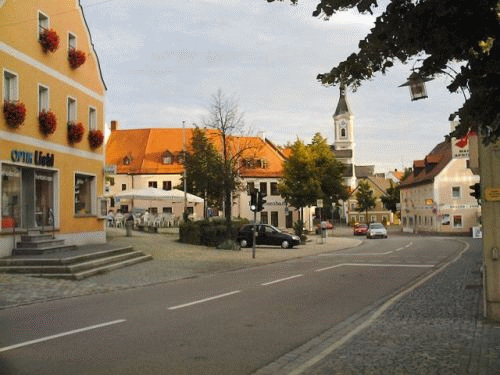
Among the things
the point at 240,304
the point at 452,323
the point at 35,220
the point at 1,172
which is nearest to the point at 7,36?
the point at 1,172

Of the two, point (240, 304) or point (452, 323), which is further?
point (240, 304)

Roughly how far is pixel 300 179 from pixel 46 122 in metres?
39.1

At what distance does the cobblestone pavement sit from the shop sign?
14.0 m

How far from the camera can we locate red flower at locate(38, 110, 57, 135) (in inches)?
877

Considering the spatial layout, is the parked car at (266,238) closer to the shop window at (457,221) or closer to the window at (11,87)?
the window at (11,87)

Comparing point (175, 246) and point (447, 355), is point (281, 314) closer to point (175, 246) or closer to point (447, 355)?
point (447, 355)

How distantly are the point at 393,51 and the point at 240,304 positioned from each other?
8130mm

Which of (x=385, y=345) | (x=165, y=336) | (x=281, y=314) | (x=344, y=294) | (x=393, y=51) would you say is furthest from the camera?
(x=344, y=294)

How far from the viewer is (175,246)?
1249 inches

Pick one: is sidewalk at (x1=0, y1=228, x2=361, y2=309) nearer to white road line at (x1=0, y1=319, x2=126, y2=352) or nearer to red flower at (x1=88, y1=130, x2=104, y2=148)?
white road line at (x1=0, y1=319, x2=126, y2=352)

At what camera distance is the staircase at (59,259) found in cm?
1825

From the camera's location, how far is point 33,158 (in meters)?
21.8

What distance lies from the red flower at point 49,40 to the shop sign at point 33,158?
155 inches

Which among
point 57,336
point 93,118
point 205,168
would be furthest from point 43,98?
point 57,336
